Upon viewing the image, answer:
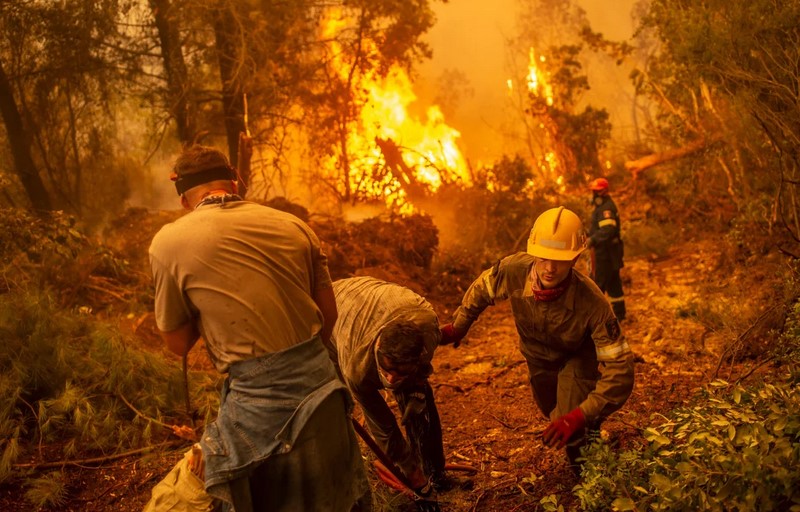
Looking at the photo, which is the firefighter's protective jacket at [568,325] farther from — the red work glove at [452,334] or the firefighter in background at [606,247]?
the firefighter in background at [606,247]

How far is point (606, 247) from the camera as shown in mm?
7031

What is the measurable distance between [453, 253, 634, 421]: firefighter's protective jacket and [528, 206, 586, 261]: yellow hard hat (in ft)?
0.68

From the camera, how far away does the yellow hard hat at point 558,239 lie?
3.21m

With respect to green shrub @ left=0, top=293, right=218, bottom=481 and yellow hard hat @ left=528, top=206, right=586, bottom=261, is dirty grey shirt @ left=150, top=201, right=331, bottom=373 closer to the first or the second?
yellow hard hat @ left=528, top=206, right=586, bottom=261

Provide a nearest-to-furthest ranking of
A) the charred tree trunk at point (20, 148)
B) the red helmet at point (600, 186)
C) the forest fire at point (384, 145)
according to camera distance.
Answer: the red helmet at point (600, 186)
the charred tree trunk at point (20, 148)
the forest fire at point (384, 145)

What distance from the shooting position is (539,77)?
1648 centimetres

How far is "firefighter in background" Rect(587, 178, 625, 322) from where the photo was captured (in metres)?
6.97

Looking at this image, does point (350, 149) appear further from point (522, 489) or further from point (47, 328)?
point (522, 489)

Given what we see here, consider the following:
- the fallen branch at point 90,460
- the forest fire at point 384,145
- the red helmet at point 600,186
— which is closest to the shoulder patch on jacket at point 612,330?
the fallen branch at point 90,460

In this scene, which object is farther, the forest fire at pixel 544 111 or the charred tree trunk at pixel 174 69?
the forest fire at pixel 544 111

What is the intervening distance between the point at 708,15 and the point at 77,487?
29.1 ft

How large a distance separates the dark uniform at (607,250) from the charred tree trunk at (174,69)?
7.54m

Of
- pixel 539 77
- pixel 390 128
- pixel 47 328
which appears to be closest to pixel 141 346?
pixel 47 328

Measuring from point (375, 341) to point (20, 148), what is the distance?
10281 mm
